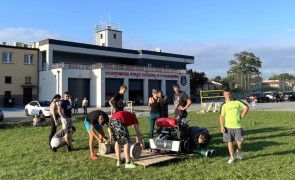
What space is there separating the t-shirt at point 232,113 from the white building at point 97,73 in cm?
2971

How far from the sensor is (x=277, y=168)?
19.6ft

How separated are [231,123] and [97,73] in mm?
31508

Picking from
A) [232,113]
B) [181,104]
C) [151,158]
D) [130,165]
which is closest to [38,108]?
[181,104]

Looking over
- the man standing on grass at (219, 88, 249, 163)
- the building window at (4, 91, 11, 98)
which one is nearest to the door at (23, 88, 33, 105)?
the building window at (4, 91, 11, 98)

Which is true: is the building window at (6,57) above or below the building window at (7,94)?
above

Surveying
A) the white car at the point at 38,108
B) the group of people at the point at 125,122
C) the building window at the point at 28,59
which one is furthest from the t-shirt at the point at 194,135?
the building window at the point at 28,59

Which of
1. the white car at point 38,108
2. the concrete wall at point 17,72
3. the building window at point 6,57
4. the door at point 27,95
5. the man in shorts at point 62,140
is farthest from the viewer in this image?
the door at point 27,95

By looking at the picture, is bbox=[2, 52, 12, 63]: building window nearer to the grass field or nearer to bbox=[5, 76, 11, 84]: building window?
bbox=[5, 76, 11, 84]: building window

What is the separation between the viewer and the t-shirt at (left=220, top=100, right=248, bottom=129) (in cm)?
661

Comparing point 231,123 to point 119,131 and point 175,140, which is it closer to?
point 175,140

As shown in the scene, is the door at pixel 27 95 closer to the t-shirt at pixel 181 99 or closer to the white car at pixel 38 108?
the white car at pixel 38 108

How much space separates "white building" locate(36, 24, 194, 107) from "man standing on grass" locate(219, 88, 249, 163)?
2971cm

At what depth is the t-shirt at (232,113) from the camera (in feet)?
21.7

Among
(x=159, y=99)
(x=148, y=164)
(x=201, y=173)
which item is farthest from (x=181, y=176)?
(x=159, y=99)
